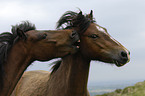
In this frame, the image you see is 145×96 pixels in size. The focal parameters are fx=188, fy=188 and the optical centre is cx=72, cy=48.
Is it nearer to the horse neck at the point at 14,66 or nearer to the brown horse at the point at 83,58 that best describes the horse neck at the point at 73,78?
the brown horse at the point at 83,58

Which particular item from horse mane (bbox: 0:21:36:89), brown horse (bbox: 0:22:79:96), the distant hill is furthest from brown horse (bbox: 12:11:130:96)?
the distant hill

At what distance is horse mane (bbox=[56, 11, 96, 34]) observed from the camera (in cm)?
471

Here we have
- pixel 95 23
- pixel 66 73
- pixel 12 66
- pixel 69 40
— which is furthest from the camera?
pixel 95 23

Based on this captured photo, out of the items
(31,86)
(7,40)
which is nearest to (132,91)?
(31,86)

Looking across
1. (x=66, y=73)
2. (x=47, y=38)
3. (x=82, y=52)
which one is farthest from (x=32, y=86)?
(x=47, y=38)

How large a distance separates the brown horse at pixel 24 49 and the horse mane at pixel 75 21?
1.05 meters

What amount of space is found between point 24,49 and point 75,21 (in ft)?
6.03

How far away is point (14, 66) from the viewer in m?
3.43

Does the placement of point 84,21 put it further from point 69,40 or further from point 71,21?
point 69,40

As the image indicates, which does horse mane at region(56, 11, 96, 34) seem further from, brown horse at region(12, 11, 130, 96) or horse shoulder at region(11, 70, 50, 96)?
horse shoulder at region(11, 70, 50, 96)

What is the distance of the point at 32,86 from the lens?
5.29 meters

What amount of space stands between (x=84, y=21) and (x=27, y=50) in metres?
1.87

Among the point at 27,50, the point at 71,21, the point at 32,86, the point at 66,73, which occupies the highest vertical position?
the point at 71,21

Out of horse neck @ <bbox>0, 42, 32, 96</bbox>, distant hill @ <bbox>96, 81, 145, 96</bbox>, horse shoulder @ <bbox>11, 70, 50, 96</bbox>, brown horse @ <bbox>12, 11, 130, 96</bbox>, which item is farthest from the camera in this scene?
distant hill @ <bbox>96, 81, 145, 96</bbox>
